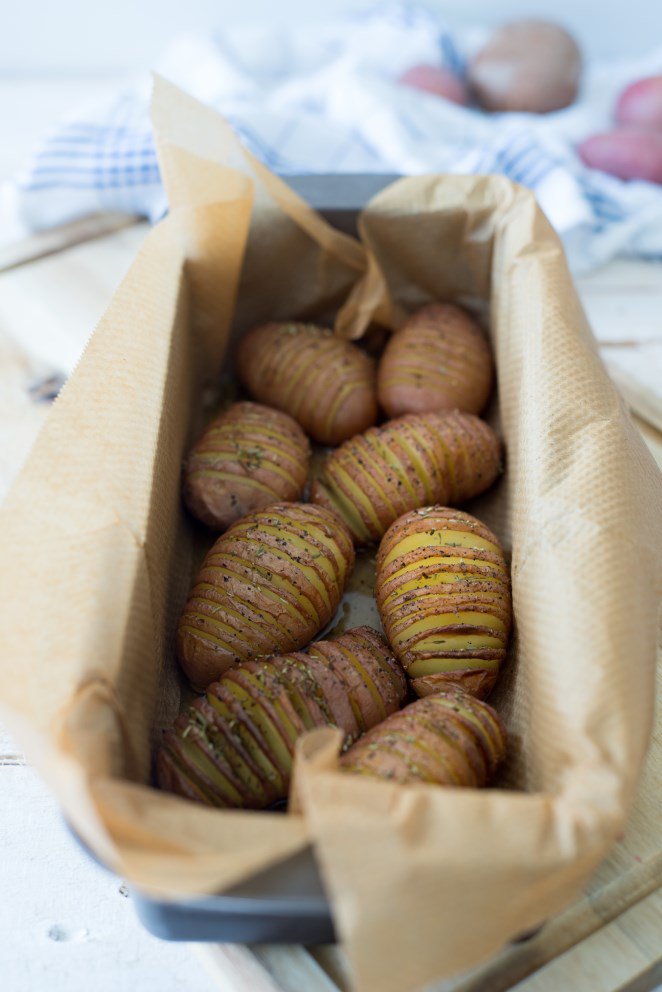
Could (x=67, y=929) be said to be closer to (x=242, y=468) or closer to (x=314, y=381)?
(x=242, y=468)

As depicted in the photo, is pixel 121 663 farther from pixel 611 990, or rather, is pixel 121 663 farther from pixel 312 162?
pixel 312 162

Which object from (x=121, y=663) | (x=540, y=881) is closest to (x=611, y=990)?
(x=540, y=881)

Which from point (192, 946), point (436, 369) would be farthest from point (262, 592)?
point (436, 369)

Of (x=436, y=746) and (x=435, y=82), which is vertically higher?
(x=435, y=82)

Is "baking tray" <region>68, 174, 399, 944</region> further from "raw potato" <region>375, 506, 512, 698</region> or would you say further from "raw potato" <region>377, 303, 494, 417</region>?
"raw potato" <region>377, 303, 494, 417</region>

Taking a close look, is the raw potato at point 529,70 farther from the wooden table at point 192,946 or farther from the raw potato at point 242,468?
the wooden table at point 192,946

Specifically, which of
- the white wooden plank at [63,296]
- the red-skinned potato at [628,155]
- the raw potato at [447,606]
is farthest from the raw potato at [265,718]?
the red-skinned potato at [628,155]
